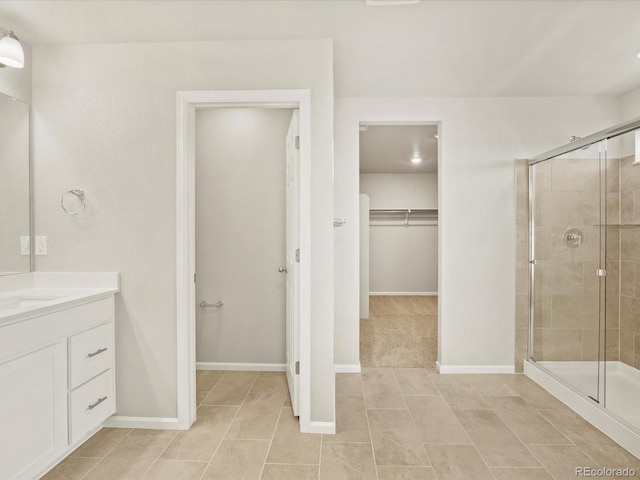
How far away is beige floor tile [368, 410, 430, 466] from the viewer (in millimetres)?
2012

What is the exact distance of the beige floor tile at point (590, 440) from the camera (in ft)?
6.56

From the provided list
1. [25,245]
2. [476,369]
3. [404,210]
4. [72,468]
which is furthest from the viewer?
[404,210]

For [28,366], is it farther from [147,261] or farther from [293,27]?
[293,27]

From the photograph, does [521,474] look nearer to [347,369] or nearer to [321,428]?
[321,428]

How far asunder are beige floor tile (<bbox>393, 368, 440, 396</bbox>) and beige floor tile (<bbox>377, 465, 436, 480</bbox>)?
0.96 m

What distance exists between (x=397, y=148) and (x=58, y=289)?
462 centimetres

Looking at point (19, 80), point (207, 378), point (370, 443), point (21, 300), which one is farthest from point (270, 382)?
point (19, 80)

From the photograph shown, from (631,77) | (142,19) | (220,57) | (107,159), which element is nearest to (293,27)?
(220,57)

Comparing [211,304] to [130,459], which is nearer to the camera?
[130,459]

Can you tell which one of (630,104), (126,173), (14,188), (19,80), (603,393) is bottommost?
(603,393)

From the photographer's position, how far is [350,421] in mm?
2432

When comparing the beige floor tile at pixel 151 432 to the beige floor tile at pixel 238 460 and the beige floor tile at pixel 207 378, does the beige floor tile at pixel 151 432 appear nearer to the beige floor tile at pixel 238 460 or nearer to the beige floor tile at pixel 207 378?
the beige floor tile at pixel 238 460

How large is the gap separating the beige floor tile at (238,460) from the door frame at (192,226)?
0.33 meters

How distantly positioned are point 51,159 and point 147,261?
Answer: 0.95 meters
